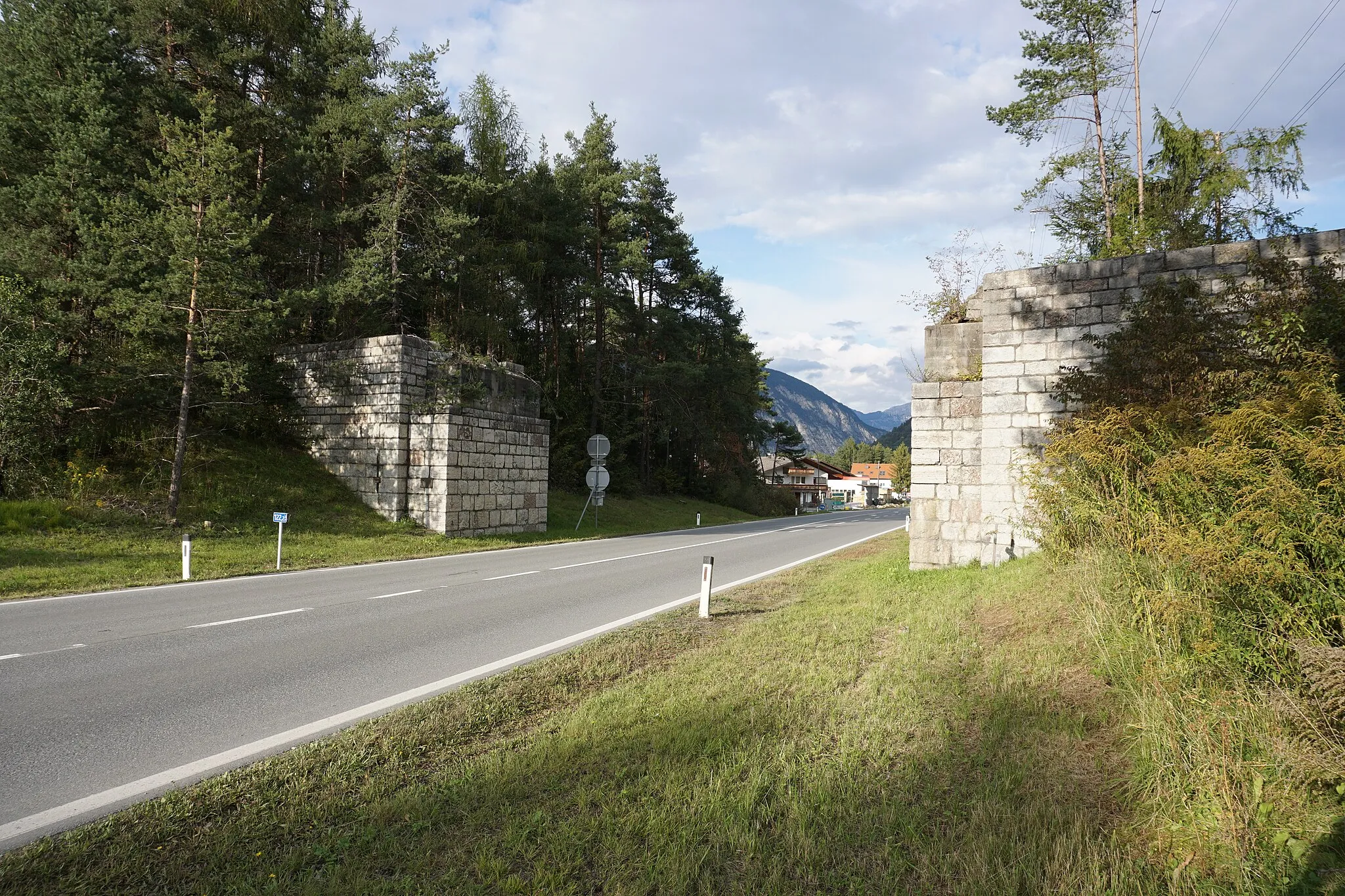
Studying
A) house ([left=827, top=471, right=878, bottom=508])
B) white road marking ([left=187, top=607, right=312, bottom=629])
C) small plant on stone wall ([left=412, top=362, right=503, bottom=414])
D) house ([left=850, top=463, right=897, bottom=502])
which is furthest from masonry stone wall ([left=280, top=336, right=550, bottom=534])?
house ([left=850, top=463, right=897, bottom=502])

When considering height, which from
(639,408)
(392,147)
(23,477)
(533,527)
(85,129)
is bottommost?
(533,527)

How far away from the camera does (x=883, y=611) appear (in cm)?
718

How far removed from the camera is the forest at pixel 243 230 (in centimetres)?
1348

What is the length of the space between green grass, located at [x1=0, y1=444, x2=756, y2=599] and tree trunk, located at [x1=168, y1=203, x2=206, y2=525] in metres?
0.40

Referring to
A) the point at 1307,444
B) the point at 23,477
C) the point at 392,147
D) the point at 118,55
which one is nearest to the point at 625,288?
the point at 392,147

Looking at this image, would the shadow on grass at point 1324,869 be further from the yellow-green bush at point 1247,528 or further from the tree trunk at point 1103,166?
the tree trunk at point 1103,166

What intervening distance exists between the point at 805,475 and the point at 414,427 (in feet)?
262

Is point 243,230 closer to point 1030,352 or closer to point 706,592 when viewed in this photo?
point 706,592

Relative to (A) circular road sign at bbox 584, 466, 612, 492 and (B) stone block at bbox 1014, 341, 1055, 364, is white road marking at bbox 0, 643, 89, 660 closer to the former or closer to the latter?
(B) stone block at bbox 1014, 341, 1055, 364

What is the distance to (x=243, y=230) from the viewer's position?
13883mm

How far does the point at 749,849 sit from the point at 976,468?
8462 millimetres

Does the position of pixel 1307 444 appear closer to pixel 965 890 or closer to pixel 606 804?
pixel 965 890

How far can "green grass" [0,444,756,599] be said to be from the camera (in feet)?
33.0

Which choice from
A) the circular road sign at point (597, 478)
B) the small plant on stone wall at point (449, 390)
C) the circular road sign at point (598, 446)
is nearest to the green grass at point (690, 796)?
the small plant on stone wall at point (449, 390)
